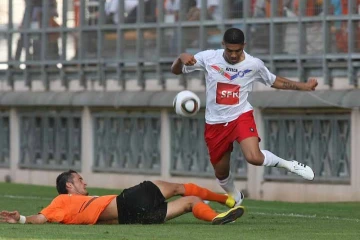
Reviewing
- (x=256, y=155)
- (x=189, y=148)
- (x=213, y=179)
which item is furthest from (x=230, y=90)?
(x=189, y=148)

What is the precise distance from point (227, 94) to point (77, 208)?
2615 mm

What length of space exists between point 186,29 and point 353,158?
5.49 meters

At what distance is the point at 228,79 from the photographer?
62.2ft

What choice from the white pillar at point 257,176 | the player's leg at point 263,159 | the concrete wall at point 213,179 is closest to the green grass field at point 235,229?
the player's leg at point 263,159

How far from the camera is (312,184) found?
90.9ft

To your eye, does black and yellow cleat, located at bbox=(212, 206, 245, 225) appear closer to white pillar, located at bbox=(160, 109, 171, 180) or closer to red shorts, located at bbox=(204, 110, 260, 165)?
red shorts, located at bbox=(204, 110, 260, 165)

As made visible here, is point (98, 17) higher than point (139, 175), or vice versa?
point (98, 17)

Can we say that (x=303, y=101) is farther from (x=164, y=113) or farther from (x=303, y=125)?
(x=164, y=113)

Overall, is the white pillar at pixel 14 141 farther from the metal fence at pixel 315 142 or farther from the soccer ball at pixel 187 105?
the soccer ball at pixel 187 105

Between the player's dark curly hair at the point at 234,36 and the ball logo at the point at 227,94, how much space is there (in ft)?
2.36

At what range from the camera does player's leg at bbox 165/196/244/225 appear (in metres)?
17.5

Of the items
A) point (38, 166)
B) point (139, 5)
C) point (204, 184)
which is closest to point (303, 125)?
point (204, 184)

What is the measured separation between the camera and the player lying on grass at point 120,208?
17.3 m

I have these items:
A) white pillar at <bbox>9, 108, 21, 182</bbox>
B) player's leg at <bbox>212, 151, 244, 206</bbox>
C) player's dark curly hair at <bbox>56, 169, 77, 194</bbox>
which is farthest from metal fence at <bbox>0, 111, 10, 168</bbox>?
player's dark curly hair at <bbox>56, 169, 77, 194</bbox>
